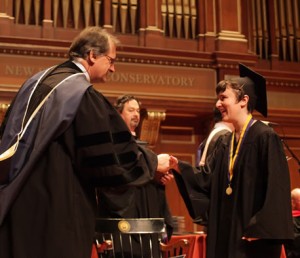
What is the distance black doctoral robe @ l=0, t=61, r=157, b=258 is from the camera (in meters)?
2.90

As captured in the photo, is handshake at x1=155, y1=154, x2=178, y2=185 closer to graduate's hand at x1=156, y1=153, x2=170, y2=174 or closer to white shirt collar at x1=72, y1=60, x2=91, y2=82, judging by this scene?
graduate's hand at x1=156, y1=153, x2=170, y2=174

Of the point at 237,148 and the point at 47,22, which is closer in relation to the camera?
the point at 237,148

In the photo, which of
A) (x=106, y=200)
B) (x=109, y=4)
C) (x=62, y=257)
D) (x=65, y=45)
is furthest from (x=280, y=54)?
(x=62, y=257)

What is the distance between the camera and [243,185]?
12.6 ft

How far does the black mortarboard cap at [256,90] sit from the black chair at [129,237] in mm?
1185

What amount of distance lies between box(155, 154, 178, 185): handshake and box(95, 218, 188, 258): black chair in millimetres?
322

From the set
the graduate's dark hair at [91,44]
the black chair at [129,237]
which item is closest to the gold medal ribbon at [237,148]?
the black chair at [129,237]

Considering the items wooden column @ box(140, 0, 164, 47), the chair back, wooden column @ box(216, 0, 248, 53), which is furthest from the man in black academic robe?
wooden column @ box(216, 0, 248, 53)

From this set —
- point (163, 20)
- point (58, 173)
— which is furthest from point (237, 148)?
point (163, 20)

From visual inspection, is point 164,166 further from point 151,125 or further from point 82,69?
point 151,125

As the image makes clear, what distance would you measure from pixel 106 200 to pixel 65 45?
437 cm

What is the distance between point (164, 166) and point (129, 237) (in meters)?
0.50

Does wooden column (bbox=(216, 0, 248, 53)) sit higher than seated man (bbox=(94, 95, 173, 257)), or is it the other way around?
wooden column (bbox=(216, 0, 248, 53))

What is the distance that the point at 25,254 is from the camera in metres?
2.88
